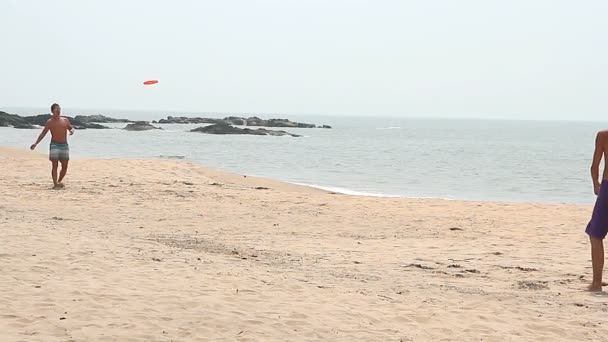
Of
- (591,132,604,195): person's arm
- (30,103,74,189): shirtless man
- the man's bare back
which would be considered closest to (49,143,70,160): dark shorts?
(30,103,74,189): shirtless man

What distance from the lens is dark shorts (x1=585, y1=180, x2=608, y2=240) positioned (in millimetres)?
6965

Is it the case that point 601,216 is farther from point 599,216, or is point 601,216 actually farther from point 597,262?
point 597,262

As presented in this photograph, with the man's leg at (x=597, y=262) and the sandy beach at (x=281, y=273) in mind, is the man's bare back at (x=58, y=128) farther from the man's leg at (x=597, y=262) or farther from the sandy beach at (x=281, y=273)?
the man's leg at (x=597, y=262)

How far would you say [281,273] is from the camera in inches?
286

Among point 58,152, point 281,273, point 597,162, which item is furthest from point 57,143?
point 597,162

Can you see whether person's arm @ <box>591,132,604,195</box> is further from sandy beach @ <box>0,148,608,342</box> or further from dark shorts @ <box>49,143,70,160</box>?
dark shorts @ <box>49,143,70,160</box>

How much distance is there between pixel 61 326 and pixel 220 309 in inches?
47.8

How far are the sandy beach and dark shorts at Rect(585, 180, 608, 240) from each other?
0.61 metres

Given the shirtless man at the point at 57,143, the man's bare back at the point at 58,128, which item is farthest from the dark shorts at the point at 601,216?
the man's bare back at the point at 58,128

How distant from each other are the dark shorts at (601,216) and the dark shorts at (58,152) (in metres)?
10.9

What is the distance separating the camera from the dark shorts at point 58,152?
14773 mm

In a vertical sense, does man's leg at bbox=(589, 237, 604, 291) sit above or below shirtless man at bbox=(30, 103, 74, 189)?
below

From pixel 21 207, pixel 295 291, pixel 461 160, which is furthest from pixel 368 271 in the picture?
pixel 461 160

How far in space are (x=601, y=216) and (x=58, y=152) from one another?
36.5ft
